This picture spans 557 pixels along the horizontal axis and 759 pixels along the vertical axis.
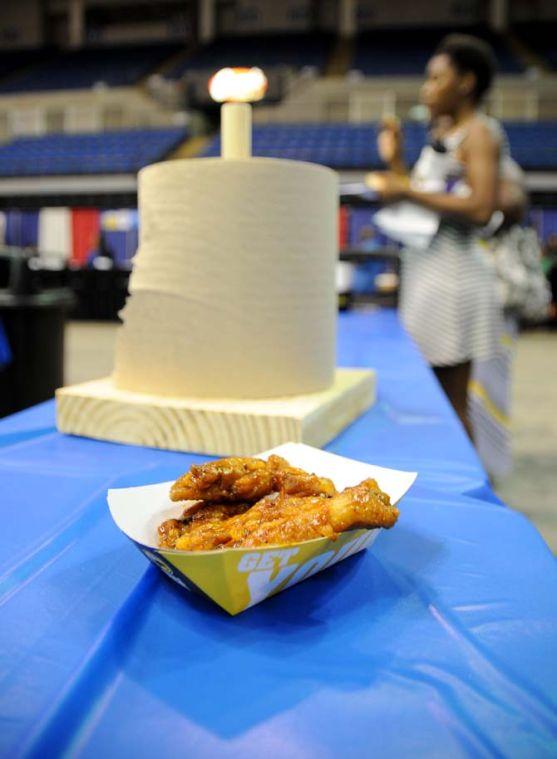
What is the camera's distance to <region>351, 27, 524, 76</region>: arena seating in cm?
1111

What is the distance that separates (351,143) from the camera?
9.24 metres

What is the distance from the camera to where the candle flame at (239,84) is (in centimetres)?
79

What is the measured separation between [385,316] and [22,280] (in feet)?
4.78

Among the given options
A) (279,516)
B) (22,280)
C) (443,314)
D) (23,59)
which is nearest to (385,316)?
(443,314)

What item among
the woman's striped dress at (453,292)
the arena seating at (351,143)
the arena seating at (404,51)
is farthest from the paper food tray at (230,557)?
the arena seating at (404,51)

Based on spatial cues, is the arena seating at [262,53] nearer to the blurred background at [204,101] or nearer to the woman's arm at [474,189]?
the blurred background at [204,101]

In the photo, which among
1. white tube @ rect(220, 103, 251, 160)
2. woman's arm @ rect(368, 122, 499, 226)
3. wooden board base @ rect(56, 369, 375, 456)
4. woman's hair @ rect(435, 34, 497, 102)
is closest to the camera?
wooden board base @ rect(56, 369, 375, 456)

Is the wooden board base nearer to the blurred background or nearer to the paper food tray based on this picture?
the paper food tray

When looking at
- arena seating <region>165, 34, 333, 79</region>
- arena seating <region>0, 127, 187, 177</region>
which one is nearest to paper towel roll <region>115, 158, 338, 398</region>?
arena seating <region>0, 127, 187, 177</region>

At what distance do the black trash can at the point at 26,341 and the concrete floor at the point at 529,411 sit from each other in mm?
935

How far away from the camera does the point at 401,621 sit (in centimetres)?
38

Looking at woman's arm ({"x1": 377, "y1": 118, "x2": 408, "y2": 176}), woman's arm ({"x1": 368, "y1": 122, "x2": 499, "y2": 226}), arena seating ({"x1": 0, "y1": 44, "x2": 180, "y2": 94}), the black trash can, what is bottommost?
the black trash can

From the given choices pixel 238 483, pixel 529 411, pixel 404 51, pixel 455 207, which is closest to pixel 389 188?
pixel 455 207

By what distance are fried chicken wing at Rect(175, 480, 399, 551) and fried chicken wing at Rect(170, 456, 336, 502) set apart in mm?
26
